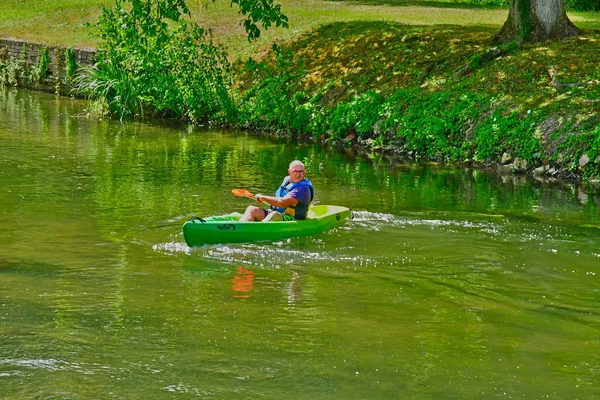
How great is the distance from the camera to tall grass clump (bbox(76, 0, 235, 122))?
2673 centimetres

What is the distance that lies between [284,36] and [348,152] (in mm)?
8120

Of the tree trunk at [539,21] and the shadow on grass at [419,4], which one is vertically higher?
the shadow on grass at [419,4]

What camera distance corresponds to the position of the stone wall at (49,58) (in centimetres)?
3388

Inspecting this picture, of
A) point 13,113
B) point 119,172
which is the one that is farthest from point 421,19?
point 119,172

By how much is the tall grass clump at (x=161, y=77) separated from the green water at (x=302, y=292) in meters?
7.18

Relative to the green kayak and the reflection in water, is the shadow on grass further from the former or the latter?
the reflection in water

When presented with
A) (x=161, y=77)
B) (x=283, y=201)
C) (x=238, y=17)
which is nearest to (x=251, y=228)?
(x=283, y=201)

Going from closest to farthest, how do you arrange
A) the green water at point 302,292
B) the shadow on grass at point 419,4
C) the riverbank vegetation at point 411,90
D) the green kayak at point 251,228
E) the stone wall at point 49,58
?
the green water at point 302,292 → the green kayak at point 251,228 → the riverbank vegetation at point 411,90 → the stone wall at point 49,58 → the shadow on grass at point 419,4

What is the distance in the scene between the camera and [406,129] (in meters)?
22.9

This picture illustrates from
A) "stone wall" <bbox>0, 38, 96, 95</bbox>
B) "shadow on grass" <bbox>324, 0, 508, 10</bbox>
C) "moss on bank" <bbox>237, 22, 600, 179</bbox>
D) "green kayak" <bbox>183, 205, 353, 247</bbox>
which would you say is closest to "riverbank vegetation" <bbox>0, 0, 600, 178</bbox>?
"moss on bank" <bbox>237, 22, 600, 179</bbox>

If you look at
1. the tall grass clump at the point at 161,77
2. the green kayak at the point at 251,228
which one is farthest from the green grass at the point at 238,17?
the green kayak at the point at 251,228

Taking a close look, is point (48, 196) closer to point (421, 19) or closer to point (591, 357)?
point (591, 357)

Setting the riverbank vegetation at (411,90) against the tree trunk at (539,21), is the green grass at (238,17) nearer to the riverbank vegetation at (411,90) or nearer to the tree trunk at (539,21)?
A: the riverbank vegetation at (411,90)

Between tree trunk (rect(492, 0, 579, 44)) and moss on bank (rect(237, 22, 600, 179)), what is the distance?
0.36 metres
